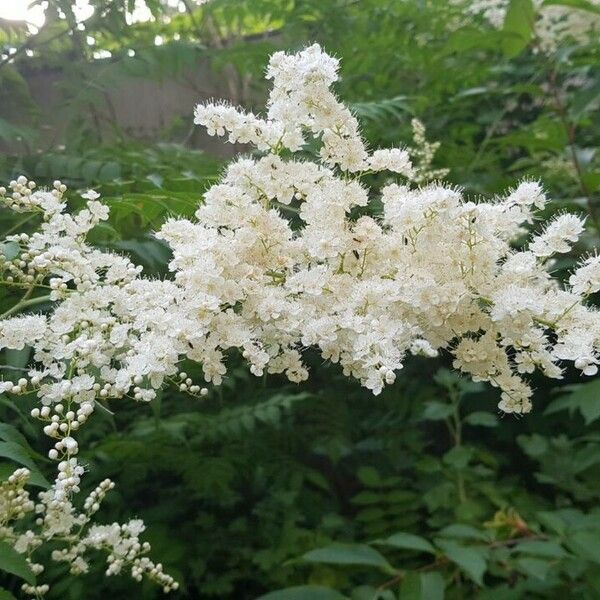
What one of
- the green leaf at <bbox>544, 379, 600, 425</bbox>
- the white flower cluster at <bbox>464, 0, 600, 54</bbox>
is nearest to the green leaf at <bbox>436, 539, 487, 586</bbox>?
the green leaf at <bbox>544, 379, 600, 425</bbox>

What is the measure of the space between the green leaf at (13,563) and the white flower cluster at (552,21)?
2085mm

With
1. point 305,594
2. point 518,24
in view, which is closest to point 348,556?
point 305,594

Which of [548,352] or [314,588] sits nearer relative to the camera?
[548,352]

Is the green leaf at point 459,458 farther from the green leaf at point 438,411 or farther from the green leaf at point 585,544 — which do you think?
the green leaf at point 585,544

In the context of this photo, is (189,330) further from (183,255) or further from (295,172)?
(295,172)

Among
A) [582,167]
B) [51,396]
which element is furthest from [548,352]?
[582,167]

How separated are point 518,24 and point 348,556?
3.81 feet

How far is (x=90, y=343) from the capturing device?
79 centimetres

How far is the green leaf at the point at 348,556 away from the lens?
4.05 feet

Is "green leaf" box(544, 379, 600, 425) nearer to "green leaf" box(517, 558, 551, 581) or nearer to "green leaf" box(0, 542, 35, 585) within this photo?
"green leaf" box(517, 558, 551, 581)

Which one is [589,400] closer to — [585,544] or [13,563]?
[585,544]

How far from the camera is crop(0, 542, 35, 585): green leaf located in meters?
0.79

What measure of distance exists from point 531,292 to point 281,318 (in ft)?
0.86

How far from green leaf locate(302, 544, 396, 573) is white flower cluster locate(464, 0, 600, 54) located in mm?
1684
